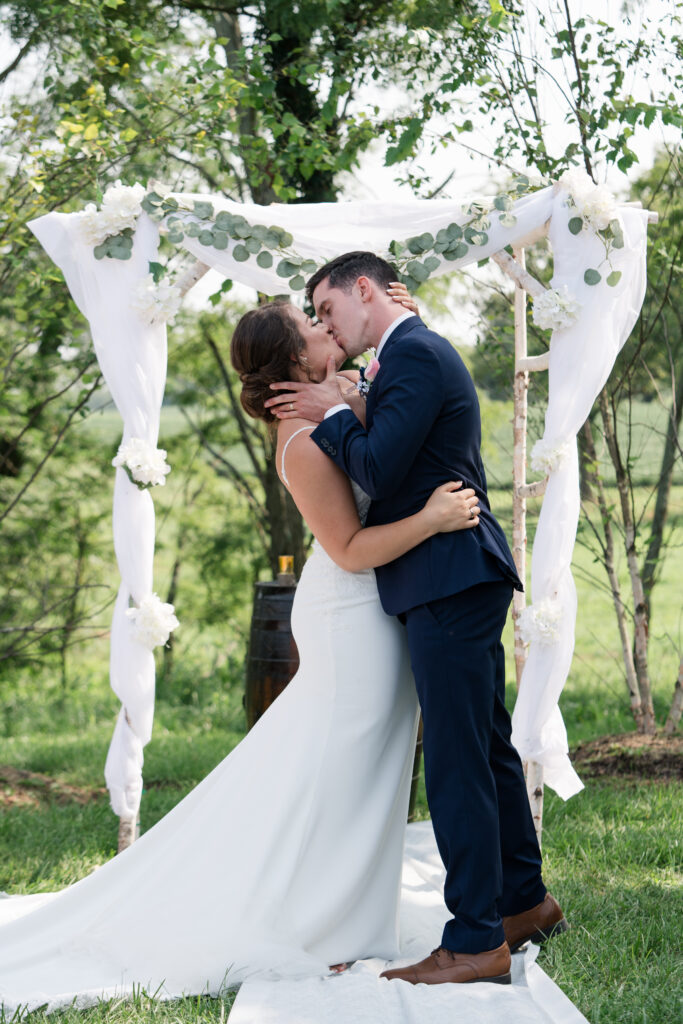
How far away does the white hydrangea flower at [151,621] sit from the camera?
11.5 feet

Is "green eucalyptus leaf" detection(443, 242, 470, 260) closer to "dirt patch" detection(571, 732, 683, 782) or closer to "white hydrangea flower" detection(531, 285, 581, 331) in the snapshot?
"white hydrangea flower" detection(531, 285, 581, 331)

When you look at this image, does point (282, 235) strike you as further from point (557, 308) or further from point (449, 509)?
point (449, 509)

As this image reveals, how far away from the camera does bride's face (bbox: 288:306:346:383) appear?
102 inches

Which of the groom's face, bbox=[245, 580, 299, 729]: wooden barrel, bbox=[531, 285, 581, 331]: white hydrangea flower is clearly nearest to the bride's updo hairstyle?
the groom's face

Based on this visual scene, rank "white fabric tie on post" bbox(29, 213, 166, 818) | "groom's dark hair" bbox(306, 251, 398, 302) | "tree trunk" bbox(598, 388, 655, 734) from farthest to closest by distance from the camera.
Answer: "tree trunk" bbox(598, 388, 655, 734)
"white fabric tie on post" bbox(29, 213, 166, 818)
"groom's dark hair" bbox(306, 251, 398, 302)

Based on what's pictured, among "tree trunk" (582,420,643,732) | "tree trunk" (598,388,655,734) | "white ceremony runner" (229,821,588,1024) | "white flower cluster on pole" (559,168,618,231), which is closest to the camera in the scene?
"white ceremony runner" (229,821,588,1024)

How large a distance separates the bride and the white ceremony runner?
10cm

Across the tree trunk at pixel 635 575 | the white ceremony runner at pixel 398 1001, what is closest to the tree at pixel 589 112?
the tree trunk at pixel 635 575

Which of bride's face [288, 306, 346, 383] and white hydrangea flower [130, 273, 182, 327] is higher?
white hydrangea flower [130, 273, 182, 327]

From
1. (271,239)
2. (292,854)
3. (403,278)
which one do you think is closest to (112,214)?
(271,239)

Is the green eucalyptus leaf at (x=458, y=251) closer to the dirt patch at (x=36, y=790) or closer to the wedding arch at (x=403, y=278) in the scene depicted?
the wedding arch at (x=403, y=278)

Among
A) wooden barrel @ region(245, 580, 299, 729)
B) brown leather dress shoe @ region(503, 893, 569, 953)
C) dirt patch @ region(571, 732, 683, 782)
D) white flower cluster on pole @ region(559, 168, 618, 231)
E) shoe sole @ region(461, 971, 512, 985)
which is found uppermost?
white flower cluster on pole @ region(559, 168, 618, 231)

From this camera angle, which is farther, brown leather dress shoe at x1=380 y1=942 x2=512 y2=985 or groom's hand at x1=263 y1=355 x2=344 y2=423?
groom's hand at x1=263 y1=355 x2=344 y2=423

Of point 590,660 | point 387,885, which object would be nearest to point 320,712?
point 387,885
